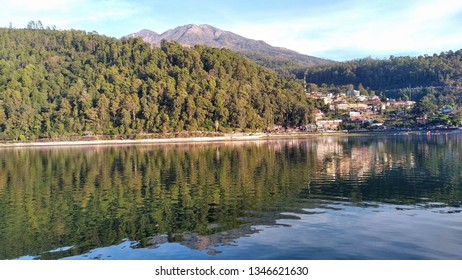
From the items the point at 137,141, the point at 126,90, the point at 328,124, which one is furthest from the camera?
the point at 328,124

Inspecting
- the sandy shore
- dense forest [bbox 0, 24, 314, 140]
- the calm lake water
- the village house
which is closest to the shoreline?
the sandy shore

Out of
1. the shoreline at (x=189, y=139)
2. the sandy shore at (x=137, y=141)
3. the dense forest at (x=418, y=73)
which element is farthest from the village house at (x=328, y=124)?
the dense forest at (x=418, y=73)

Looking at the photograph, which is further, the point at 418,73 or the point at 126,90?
the point at 418,73

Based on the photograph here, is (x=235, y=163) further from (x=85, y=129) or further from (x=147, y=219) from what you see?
(x=85, y=129)

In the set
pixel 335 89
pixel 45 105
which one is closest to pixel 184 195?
pixel 45 105

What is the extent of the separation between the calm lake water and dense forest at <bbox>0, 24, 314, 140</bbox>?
66893mm

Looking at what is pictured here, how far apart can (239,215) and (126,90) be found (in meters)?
93.4

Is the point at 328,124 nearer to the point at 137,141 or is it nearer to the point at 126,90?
the point at 137,141

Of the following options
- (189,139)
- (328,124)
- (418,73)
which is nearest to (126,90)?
(189,139)

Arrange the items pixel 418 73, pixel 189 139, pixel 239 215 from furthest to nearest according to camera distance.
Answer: pixel 418 73, pixel 189 139, pixel 239 215

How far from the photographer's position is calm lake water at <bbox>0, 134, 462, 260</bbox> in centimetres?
1354

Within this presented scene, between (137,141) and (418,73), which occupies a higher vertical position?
(418,73)

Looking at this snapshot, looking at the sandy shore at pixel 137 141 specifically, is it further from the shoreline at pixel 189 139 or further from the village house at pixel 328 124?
the village house at pixel 328 124

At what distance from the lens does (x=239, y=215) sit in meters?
18.0
